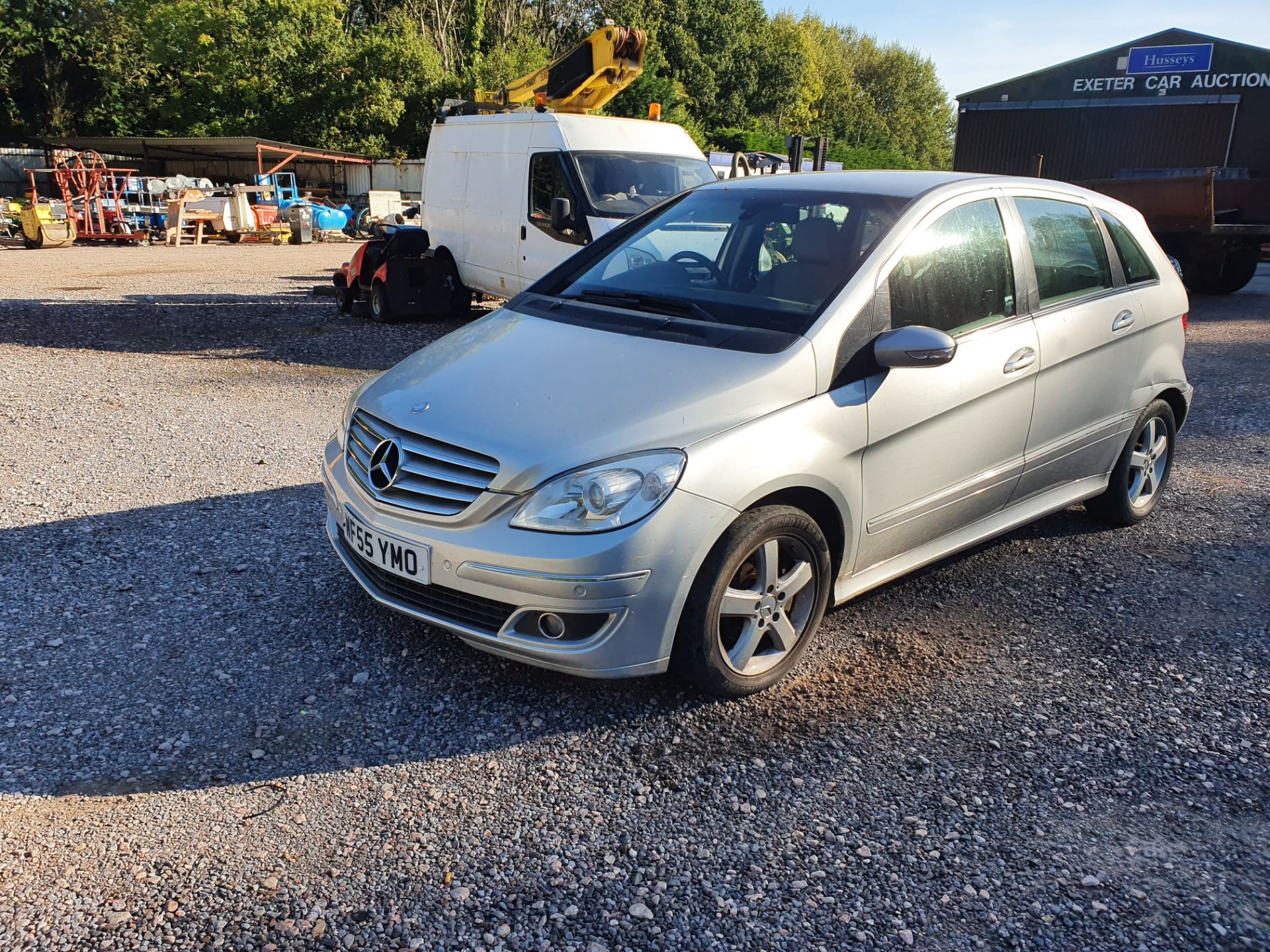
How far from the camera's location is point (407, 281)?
11.5 m

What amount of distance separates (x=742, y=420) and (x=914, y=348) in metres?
0.71

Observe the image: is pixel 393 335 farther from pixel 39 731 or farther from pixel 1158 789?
pixel 1158 789

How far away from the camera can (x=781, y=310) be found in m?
3.68

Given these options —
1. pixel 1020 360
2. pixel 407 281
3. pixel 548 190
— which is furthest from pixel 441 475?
pixel 407 281

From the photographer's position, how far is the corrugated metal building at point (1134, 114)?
1898cm

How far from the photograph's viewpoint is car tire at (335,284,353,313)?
12.3 metres

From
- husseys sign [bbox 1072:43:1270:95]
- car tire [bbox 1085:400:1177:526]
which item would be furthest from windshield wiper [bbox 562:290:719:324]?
husseys sign [bbox 1072:43:1270:95]

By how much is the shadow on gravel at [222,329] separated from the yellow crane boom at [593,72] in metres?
3.09

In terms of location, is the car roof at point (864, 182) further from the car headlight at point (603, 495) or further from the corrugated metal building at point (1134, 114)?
the corrugated metal building at point (1134, 114)

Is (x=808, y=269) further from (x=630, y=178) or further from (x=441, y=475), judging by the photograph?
(x=630, y=178)

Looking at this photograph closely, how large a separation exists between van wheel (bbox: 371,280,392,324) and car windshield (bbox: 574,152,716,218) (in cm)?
297

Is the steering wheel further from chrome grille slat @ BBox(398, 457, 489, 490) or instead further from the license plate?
the license plate

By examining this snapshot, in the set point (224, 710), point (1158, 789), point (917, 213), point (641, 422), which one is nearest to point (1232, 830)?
point (1158, 789)

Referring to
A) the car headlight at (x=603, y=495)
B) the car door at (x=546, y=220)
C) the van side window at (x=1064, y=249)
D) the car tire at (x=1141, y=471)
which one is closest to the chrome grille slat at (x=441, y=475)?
the car headlight at (x=603, y=495)
